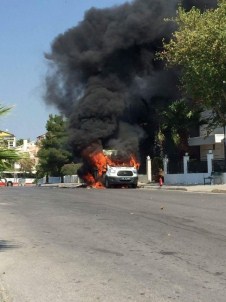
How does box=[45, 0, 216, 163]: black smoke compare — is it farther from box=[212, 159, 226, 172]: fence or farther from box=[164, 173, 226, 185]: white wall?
box=[212, 159, 226, 172]: fence

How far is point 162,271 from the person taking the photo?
6.99 m

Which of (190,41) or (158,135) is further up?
(190,41)

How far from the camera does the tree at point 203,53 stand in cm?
2852

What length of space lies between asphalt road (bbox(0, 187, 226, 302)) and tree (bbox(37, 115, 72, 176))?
5367cm

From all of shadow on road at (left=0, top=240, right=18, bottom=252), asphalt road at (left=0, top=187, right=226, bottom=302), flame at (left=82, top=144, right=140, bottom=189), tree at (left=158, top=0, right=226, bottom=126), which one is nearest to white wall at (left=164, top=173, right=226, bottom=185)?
flame at (left=82, top=144, right=140, bottom=189)

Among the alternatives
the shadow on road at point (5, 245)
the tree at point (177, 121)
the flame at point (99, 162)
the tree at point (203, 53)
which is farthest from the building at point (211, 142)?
the shadow on road at point (5, 245)

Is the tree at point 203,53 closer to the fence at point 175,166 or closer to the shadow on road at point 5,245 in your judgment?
the fence at point 175,166

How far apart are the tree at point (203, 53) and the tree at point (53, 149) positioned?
37.6 metres

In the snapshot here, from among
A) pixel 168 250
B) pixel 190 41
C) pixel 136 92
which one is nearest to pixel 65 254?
pixel 168 250

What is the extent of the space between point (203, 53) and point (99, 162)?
13.4 m

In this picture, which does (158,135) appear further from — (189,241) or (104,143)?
(189,241)

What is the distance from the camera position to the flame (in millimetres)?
38844

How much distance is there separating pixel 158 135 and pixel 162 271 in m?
38.5

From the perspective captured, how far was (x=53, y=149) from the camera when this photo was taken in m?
68.1
